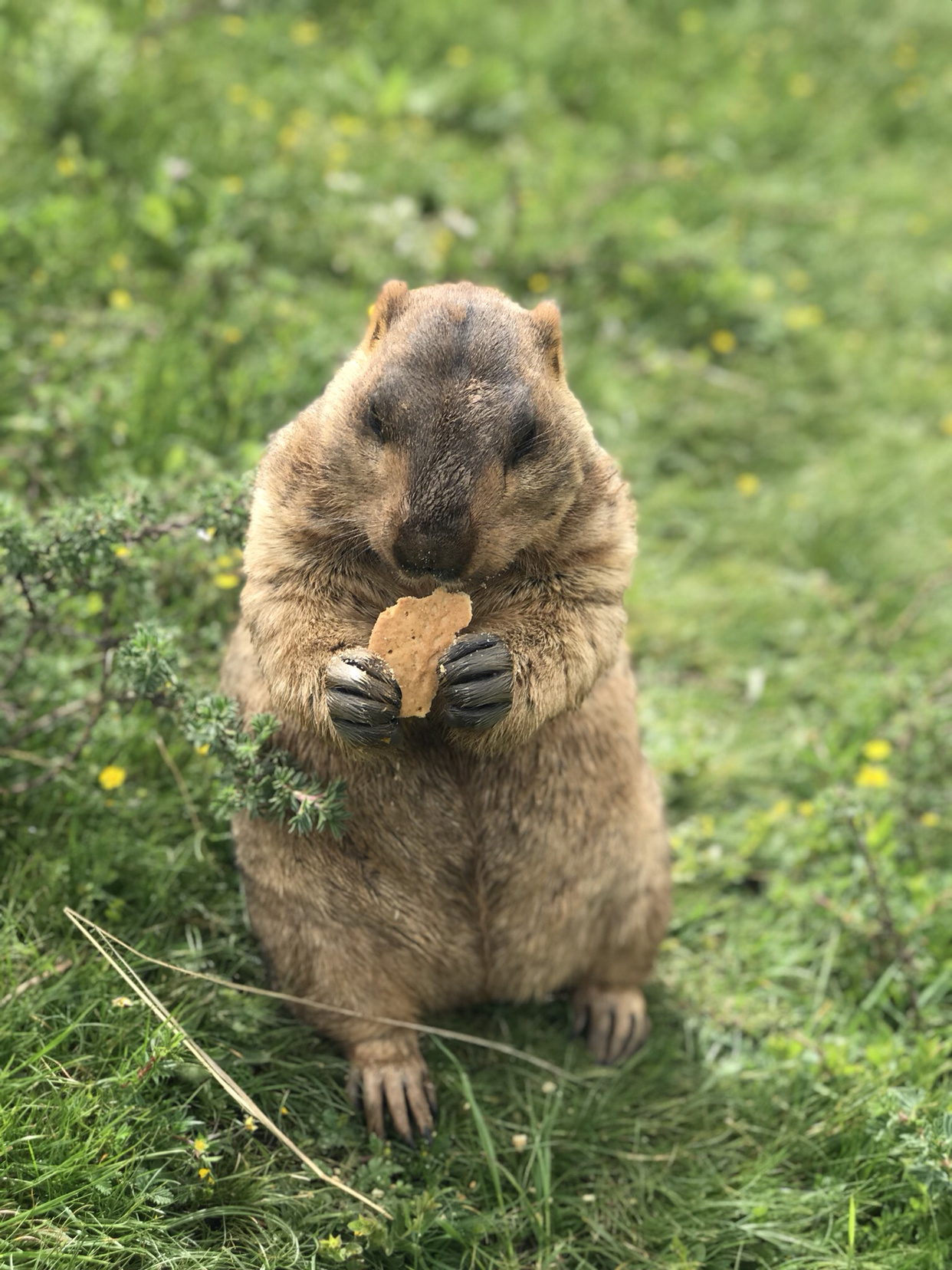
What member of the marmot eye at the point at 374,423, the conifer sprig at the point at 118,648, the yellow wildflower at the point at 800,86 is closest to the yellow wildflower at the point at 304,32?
the yellow wildflower at the point at 800,86

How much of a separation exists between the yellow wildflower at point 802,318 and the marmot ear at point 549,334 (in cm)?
447

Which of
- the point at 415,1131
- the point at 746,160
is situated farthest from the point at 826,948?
the point at 746,160

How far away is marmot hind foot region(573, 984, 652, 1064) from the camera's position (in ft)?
12.8

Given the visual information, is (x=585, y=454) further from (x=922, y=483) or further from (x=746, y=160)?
(x=746, y=160)

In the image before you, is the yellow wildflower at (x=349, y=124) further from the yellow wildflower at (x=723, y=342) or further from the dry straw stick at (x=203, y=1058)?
the dry straw stick at (x=203, y=1058)

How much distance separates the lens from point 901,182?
8359mm

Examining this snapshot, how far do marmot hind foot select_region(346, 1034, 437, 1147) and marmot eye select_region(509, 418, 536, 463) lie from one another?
1.72 meters

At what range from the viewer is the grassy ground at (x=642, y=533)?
3.30m

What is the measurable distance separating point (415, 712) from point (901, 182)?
22.8ft

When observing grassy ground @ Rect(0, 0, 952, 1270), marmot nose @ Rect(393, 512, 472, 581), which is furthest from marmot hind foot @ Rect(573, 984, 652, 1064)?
marmot nose @ Rect(393, 512, 472, 581)

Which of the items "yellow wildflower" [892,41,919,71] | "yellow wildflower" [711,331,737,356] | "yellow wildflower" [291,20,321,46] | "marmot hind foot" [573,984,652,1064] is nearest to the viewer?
"marmot hind foot" [573,984,652,1064]

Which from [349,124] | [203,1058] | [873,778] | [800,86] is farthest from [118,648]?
[800,86]

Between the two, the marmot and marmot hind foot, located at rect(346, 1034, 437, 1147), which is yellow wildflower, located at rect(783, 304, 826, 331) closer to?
the marmot

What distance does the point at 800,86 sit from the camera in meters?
8.66
